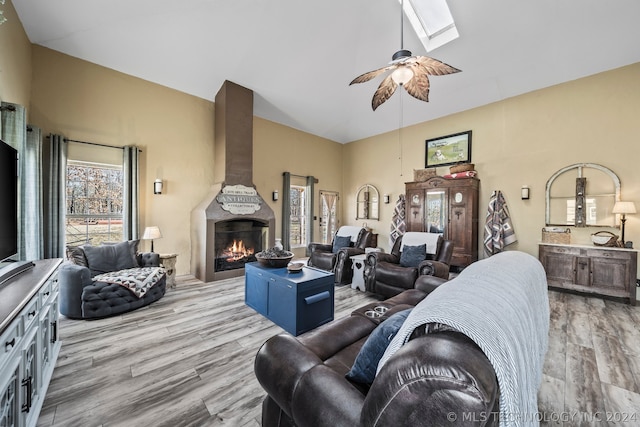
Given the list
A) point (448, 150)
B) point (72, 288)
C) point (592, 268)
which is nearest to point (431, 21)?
point (448, 150)

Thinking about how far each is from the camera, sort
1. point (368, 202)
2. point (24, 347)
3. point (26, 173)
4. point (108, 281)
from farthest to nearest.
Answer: point (368, 202)
point (108, 281)
point (26, 173)
point (24, 347)

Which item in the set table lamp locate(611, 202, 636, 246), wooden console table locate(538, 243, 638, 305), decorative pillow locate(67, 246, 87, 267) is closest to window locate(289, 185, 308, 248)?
decorative pillow locate(67, 246, 87, 267)

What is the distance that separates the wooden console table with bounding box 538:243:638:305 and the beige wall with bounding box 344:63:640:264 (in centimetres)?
50

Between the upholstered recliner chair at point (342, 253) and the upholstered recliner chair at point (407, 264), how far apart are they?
0.50m

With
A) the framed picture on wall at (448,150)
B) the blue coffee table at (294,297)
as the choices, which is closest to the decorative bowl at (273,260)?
the blue coffee table at (294,297)

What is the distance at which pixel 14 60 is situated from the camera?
2.82 m

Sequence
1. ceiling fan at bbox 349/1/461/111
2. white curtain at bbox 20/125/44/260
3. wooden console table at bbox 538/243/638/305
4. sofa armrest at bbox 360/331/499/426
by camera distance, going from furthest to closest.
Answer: wooden console table at bbox 538/243/638/305 → white curtain at bbox 20/125/44/260 → ceiling fan at bbox 349/1/461/111 → sofa armrest at bbox 360/331/499/426

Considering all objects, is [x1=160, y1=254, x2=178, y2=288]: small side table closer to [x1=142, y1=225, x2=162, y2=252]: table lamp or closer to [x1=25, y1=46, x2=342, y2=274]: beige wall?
[x1=142, y1=225, x2=162, y2=252]: table lamp

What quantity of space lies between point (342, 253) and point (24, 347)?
12.2 feet

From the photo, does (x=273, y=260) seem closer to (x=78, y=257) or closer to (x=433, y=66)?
(x=78, y=257)

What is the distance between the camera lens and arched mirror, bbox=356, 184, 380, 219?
7098 millimetres

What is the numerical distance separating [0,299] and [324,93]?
550 centimetres

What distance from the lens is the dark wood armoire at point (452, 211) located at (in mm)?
5055

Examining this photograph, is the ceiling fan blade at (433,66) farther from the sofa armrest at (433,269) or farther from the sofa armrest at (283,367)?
the sofa armrest at (283,367)
